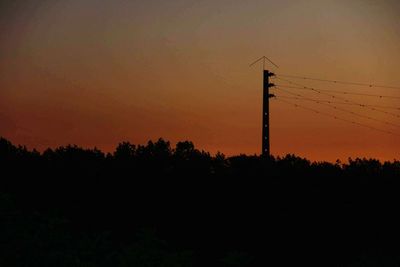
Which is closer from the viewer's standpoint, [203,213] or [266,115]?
[203,213]

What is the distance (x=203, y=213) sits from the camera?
602 inches

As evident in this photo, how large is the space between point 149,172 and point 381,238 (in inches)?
175

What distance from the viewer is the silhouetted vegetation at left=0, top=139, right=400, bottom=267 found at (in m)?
14.7

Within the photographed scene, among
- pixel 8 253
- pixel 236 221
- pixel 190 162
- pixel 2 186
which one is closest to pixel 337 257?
pixel 236 221

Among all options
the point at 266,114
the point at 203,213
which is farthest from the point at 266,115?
the point at 203,213

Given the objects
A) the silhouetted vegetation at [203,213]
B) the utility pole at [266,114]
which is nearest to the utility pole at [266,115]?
the utility pole at [266,114]

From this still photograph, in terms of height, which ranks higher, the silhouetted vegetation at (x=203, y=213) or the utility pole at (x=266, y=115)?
Result: the utility pole at (x=266, y=115)

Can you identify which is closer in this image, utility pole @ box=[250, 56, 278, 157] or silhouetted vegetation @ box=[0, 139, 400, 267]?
silhouetted vegetation @ box=[0, 139, 400, 267]

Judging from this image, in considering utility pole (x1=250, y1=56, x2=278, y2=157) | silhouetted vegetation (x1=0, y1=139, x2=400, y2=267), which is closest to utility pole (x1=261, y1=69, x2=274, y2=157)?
utility pole (x1=250, y1=56, x2=278, y2=157)

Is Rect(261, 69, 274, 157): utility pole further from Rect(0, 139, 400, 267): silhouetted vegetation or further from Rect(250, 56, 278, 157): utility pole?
Rect(0, 139, 400, 267): silhouetted vegetation

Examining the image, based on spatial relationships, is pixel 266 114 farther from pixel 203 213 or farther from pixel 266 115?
pixel 203 213

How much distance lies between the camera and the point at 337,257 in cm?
1462

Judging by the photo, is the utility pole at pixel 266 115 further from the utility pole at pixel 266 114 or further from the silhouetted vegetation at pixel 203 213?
the silhouetted vegetation at pixel 203 213

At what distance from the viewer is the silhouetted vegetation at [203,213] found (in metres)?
14.7
